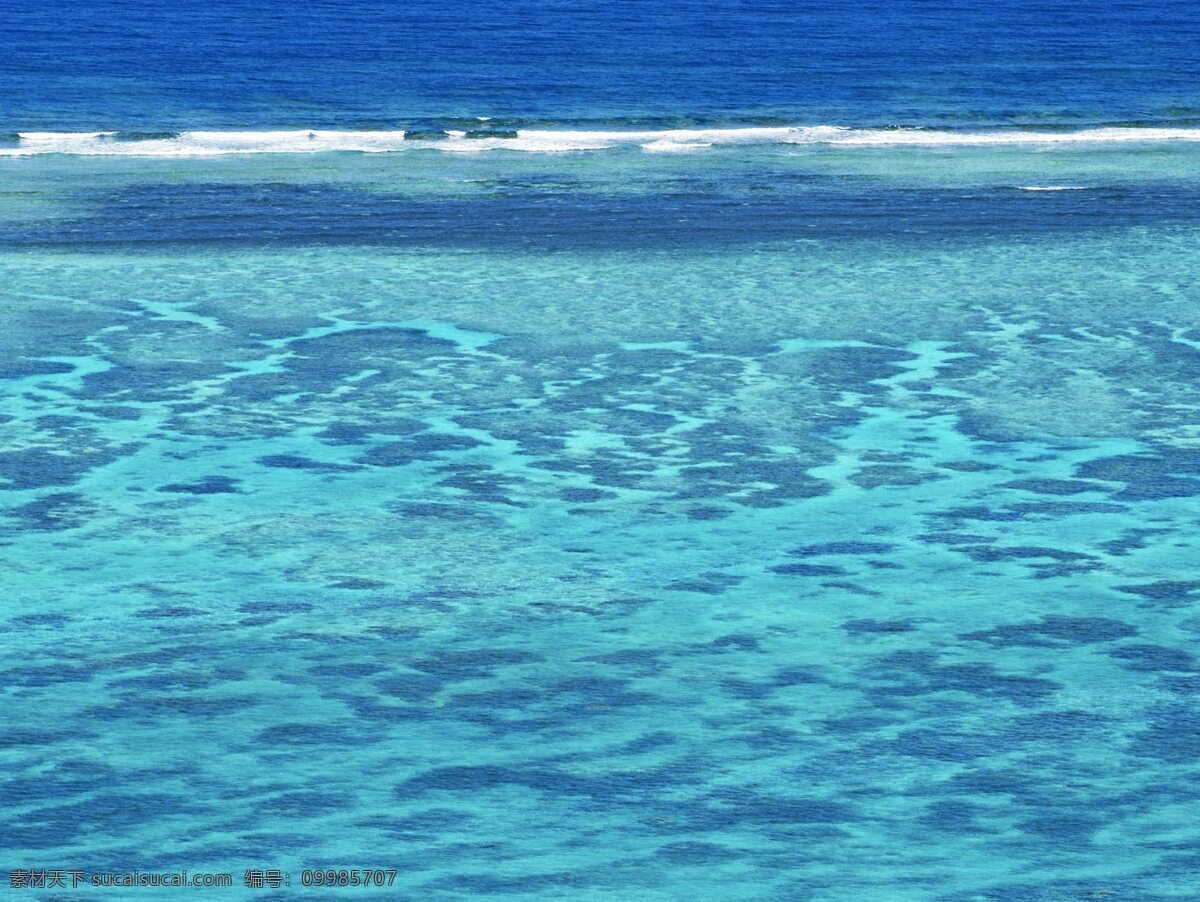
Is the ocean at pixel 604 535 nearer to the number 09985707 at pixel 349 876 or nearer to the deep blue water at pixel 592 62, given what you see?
the number 09985707 at pixel 349 876

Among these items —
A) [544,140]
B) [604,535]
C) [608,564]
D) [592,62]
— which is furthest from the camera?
[592,62]

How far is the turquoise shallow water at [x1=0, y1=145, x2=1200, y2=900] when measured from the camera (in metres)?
9.58

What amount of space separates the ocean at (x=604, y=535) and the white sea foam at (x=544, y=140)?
6501mm

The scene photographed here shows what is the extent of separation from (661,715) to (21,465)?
7231 mm

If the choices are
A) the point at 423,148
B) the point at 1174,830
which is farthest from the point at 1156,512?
A: the point at 423,148

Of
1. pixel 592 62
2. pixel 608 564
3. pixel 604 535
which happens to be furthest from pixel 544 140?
pixel 608 564

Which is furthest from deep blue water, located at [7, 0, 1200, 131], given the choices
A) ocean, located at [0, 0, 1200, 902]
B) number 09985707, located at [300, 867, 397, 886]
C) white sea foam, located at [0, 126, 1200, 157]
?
number 09985707, located at [300, 867, 397, 886]

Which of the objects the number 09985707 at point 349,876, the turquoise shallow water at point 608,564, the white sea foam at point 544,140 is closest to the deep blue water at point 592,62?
the white sea foam at point 544,140

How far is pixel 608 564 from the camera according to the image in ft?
43.2

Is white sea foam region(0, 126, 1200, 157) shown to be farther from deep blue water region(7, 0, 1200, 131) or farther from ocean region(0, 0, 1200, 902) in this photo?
ocean region(0, 0, 1200, 902)

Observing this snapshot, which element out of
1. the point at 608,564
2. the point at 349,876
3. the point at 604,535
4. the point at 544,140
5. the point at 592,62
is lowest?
the point at 349,876

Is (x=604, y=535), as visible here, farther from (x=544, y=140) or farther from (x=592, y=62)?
(x=592, y=62)

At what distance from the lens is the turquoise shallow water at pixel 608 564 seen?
9.58 m

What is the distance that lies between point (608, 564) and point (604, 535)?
1.95 ft
